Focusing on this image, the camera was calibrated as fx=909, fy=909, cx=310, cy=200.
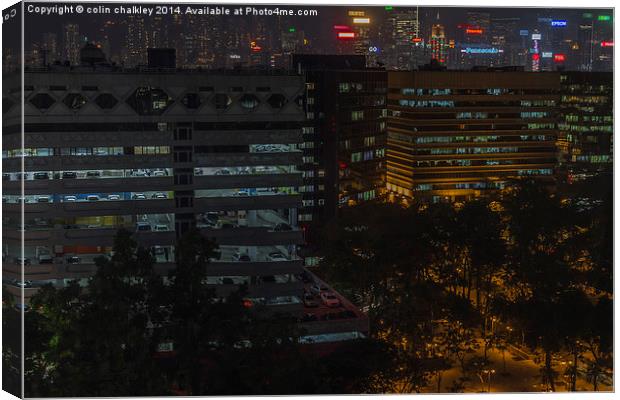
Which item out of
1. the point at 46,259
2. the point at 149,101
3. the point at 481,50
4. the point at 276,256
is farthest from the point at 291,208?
the point at 481,50

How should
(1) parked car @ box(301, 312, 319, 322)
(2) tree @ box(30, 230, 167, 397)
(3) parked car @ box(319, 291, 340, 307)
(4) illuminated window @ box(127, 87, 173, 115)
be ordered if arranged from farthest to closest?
1. (3) parked car @ box(319, 291, 340, 307)
2. (1) parked car @ box(301, 312, 319, 322)
3. (4) illuminated window @ box(127, 87, 173, 115)
4. (2) tree @ box(30, 230, 167, 397)

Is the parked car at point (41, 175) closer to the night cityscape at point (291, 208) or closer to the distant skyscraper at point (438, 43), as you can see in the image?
the night cityscape at point (291, 208)

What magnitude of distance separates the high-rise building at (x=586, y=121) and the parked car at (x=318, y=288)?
125 inches

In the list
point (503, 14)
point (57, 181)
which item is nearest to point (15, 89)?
point (57, 181)

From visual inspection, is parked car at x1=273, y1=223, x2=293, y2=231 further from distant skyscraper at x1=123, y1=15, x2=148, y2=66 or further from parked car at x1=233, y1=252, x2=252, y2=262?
distant skyscraper at x1=123, y1=15, x2=148, y2=66

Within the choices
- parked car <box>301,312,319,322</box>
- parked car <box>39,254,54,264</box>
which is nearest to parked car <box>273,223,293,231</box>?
parked car <box>301,312,319,322</box>

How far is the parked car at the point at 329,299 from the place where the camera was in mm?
10234

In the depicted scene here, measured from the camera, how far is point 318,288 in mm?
10727

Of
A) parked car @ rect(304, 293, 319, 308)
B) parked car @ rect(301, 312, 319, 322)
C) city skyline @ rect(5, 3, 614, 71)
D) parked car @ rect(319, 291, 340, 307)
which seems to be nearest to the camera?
city skyline @ rect(5, 3, 614, 71)

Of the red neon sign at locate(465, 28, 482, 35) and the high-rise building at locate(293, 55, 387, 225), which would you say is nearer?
the red neon sign at locate(465, 28, 482, 35)

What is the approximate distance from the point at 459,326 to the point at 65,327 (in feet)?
15.3

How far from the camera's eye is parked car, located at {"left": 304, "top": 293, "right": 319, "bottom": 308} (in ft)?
33.1

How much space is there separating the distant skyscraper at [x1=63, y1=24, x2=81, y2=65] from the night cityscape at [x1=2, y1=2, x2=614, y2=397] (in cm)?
5

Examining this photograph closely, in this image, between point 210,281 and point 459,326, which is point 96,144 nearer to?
point 210,281
